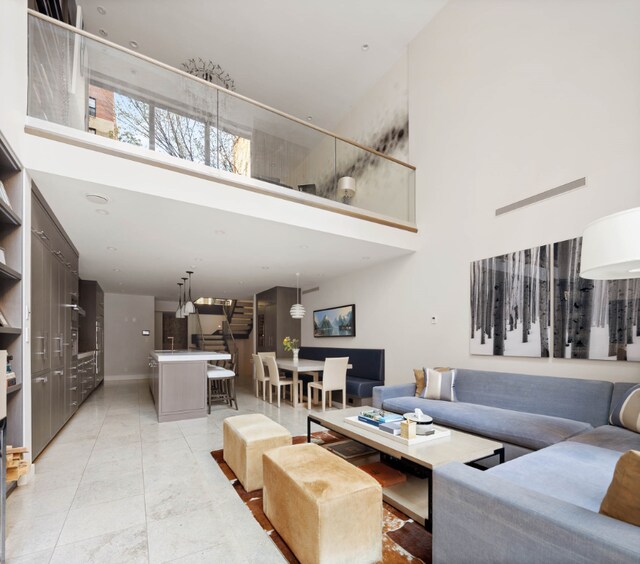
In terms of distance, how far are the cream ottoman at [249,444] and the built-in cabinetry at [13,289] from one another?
5.71 feet

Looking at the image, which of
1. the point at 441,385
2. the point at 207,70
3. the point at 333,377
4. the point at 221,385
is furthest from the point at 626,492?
the point at 207,70

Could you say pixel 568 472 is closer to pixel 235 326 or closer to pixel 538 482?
pixel 538 482

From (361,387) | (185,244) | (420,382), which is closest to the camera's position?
(420,382)

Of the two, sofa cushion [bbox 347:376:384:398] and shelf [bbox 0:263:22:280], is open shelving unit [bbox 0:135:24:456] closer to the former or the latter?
shelf [bbox 0:263:22:280]

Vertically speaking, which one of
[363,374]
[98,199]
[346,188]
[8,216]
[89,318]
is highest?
[346,188]

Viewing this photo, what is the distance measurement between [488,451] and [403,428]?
1.98ft

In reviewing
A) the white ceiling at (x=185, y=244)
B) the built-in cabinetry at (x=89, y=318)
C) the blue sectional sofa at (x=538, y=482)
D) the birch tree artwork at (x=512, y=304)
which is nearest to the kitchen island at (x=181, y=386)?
the white ceiling at (x=185, y=244)

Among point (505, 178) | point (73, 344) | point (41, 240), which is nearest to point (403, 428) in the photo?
point (505, 178)

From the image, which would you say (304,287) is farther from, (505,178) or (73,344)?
(505,178)

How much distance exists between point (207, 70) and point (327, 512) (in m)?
7.97

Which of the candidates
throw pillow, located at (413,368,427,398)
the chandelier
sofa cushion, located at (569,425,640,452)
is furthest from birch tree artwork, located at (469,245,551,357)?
the chandelier

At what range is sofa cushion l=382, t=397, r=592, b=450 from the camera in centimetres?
292

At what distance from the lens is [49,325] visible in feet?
12.6

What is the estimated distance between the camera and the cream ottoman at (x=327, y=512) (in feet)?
5.92
